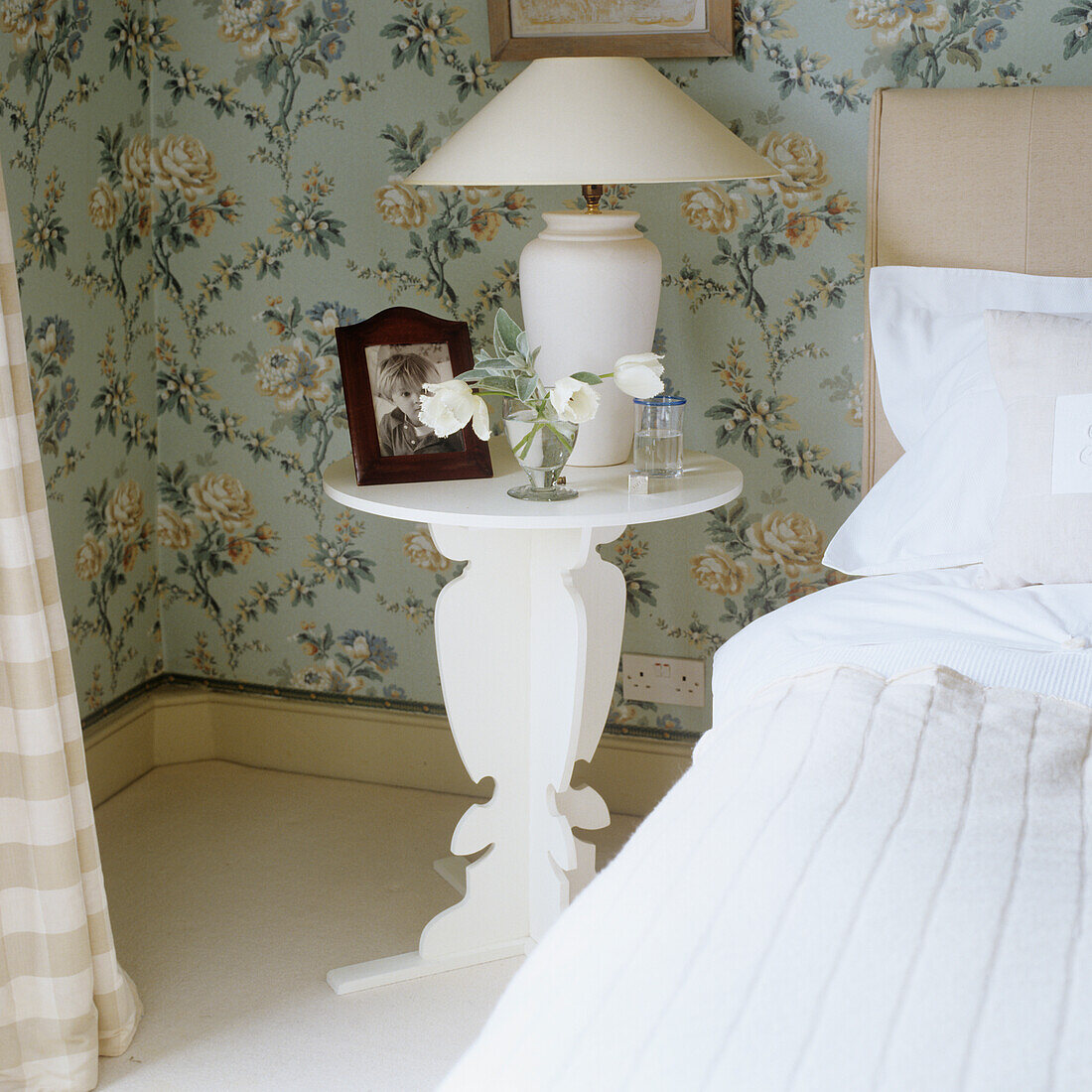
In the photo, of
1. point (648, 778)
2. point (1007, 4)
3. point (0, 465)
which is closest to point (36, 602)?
point (0, 465)

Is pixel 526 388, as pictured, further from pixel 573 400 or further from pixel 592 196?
pixel 592 196

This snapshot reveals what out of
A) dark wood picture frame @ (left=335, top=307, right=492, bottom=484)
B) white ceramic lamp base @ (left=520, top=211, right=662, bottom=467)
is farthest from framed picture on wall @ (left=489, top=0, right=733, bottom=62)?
dark wood picture frame @ (left=335, top=307, right=492, bottom=484)

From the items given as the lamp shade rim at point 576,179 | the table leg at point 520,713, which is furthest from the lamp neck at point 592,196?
the table leg at point 520,713

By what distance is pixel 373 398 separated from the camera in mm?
1730

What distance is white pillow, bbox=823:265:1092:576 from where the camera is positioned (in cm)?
150

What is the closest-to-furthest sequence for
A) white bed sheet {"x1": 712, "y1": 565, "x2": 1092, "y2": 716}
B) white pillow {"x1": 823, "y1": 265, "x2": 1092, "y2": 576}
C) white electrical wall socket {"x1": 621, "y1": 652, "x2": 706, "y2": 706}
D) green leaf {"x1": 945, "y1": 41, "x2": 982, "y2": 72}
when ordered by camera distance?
white bed sheet {"x1": 712, "y1": 565, "x2": 1092, "y2": 716} → white pillow {"x1": 823, "y1": 265, "x2": 1092, "y2": 576} → green leaf {"x1": 945, "y1": 41, "x2": 982, "y2": 72} → white electrical wall socket {"x1": 621, "y1": 652, "x2": 706, "y2": 706}

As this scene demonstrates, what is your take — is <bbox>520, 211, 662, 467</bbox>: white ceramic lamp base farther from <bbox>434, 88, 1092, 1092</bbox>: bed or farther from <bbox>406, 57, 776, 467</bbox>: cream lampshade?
<bbox>434, 88, 1092, 1092</bbox>: bed

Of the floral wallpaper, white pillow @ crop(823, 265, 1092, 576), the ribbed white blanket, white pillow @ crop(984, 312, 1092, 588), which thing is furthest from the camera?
Result: the floral wallpaper

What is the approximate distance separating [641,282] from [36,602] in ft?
2.95

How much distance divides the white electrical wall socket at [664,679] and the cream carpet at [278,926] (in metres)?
0.25

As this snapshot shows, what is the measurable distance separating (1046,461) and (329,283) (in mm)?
1319

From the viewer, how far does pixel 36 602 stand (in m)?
1.47

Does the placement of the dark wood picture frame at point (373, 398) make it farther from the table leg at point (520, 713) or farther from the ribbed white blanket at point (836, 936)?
the ribbed white blanket at point (836, 936)

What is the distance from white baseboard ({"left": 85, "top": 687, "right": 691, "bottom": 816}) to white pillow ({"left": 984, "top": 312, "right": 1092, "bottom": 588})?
0.97m
